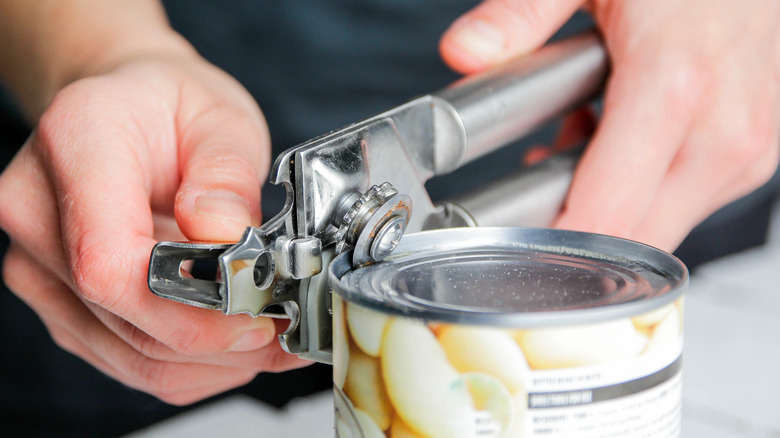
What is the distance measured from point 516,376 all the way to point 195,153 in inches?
15.7

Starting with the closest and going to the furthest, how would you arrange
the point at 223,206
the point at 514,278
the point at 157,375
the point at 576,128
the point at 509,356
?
the point at 509,356, the point at 514,278, the point at 223,206, the point at 157,375, the point at 576,128

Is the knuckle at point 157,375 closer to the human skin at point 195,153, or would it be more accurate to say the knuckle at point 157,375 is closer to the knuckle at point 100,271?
the human skin at point 195,153

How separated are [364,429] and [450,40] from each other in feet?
1.67

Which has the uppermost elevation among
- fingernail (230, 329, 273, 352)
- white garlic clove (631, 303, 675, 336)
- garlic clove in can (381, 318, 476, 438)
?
white garlic clove (631, 303, 675, 336)

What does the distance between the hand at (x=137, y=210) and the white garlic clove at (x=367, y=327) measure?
196mm

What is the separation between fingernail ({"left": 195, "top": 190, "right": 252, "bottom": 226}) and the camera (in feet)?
1.91

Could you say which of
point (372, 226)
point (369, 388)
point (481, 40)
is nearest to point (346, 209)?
point (372, 226)

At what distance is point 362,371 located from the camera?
426mm

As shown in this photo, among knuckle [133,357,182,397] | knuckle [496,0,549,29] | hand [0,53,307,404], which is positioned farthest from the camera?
knuckle [496,0,549,29]

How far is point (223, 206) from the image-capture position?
1.93 feet

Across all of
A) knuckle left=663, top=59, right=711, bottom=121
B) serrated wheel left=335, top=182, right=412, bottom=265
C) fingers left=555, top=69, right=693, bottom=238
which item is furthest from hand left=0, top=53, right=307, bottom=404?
knuckle left=663, top=59, right=711, bottom=121

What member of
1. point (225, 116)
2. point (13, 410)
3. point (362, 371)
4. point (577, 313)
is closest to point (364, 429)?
point (362, 371)

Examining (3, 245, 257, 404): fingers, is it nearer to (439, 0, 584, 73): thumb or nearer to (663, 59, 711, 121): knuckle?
(439, 0, 584, 73): thumb

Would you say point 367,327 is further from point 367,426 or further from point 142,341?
point 142,341
